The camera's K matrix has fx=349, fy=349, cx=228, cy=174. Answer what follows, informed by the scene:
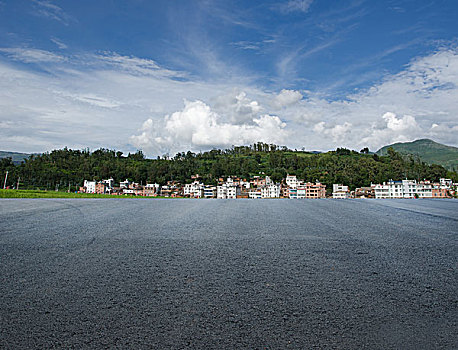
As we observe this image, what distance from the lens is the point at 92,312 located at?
270 cm

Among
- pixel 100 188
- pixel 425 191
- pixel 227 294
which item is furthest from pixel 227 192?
pixel 227 294

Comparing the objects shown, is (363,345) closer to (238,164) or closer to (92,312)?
(92,312)

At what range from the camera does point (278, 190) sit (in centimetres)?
8781

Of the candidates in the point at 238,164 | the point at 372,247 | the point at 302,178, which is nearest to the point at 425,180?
the point at 302,178

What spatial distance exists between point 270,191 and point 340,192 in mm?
17603

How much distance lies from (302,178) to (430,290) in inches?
4067

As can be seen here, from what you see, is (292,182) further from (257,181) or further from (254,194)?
(254,194)

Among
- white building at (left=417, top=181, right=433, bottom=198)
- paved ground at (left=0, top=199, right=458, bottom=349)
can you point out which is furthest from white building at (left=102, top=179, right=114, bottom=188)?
paved ground at (left=0, top=199, right=458, bottom=349)

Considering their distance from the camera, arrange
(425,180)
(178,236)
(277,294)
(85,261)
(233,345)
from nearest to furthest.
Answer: (233,345)
(277,294)
(85,261)
(178,236)
(425,180)

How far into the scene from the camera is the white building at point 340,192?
2874 inches

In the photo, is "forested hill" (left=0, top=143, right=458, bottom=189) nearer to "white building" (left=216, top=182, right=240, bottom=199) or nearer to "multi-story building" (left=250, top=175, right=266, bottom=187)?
"multi-story building" (left=250, top=175, right=266, bottom=187)

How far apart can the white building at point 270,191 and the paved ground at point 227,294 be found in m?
78.1

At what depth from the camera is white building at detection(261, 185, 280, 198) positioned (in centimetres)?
8381

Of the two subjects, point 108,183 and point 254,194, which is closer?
point 108,183
